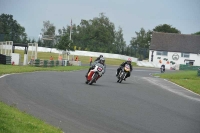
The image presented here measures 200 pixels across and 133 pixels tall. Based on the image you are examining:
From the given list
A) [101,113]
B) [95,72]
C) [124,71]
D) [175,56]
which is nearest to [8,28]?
[124,71]

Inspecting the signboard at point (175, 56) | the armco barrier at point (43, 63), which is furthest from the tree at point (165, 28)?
the armco barrier at point (43, 63)

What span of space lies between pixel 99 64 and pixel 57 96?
356 inches

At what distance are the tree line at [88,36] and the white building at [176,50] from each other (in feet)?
10.1

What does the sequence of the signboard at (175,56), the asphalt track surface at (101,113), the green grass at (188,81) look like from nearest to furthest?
the asphalt track surface at (101,113) → the green grass at (188,81) → the signboard at (175,56)

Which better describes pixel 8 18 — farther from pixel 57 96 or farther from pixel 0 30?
pixel 57 96

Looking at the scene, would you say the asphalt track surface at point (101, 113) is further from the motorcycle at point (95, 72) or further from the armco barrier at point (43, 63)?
the armco barrier at point (43, 63)

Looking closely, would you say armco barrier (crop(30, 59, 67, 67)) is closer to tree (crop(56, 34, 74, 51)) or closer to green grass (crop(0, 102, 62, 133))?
tree (crop(56, 34, 74, 51))

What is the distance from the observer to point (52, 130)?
1027 centimetres

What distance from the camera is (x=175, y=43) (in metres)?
113

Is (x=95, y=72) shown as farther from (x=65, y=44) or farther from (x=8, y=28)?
(x=8, y=28)

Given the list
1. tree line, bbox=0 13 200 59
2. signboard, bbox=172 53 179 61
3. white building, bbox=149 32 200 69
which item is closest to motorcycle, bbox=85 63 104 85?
tree line, bbox=0 13 200 59

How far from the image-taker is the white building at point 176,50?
10888cm

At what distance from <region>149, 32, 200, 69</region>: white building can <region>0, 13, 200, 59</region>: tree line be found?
10.1ft

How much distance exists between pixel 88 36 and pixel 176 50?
32.5 metres
